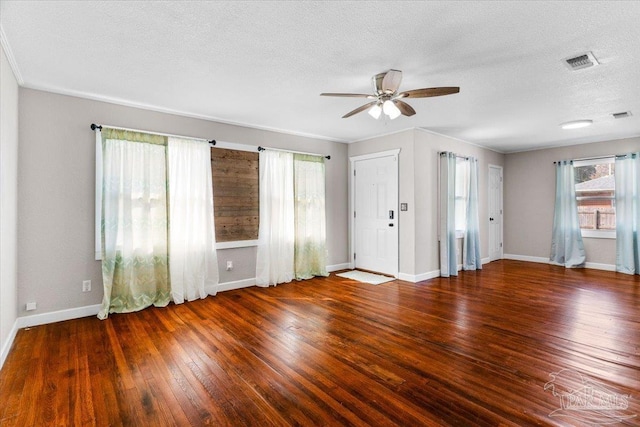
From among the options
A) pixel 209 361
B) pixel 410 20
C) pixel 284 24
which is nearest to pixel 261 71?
pixel 284 24

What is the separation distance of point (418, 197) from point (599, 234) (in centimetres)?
412

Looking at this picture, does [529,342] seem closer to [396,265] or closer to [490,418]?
[490,418]

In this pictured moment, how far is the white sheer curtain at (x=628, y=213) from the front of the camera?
5816mm

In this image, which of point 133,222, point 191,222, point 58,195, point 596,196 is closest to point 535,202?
point 596,196

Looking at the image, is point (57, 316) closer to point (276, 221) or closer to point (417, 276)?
point (276, 221)

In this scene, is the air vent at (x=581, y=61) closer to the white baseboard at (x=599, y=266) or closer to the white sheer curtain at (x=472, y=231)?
the white sheer curtain at (x=472, y=231)

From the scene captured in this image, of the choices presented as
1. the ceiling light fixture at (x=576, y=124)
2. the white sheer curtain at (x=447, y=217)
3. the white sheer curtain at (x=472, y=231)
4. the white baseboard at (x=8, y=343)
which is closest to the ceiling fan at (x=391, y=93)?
the white sheer curtain at (x=447, y=217)

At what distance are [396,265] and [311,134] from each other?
2.80 meters

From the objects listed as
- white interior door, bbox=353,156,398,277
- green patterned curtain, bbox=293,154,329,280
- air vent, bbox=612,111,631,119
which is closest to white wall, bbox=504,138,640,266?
air vent, bbox=612,111,631,119

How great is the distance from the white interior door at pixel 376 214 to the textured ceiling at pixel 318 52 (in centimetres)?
158

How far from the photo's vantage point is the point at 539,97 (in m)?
3.79

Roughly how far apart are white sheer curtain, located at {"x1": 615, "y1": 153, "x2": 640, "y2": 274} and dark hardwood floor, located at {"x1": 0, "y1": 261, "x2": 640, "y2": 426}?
7.36 feet

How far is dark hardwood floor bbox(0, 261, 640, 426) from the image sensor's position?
77.2 inches

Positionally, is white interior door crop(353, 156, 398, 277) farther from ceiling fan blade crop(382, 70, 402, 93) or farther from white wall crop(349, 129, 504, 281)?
ceiling fan blade crop(382, 70, 402, 93)
